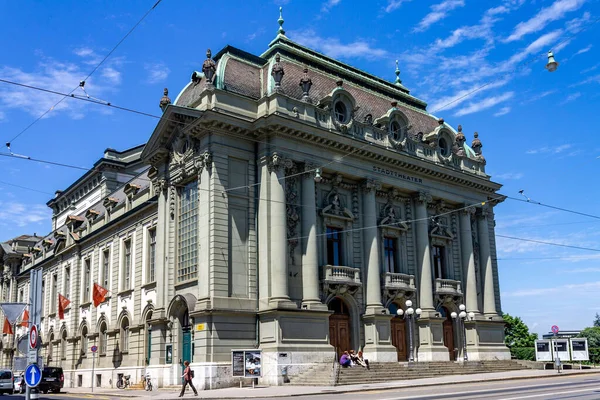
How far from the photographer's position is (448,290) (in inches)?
1763

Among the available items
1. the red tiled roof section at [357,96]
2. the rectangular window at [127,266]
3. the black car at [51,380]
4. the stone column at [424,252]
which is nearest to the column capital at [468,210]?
the stone column at [424,252]

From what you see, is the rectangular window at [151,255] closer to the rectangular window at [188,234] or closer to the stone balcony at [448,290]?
the rectangular window at [188,234]

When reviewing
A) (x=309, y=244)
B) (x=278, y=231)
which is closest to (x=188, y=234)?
(x=278, y=231)

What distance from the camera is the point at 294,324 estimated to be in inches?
1358

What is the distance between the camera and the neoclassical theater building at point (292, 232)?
34.8m

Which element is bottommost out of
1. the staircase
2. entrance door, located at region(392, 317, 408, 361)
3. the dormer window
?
the staircase

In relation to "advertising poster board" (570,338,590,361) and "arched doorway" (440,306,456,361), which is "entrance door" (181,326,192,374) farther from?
"advertising poster board" (570,338,590,361)

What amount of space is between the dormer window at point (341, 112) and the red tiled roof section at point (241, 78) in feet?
16.5

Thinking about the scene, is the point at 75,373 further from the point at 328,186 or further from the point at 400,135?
the point at 400,135

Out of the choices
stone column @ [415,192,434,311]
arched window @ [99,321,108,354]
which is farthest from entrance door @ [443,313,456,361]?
arched window @ [99,321,108,354]

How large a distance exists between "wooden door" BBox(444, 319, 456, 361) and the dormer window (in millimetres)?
15934

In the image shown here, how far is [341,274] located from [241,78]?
13.0m

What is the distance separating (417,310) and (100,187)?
131 feet

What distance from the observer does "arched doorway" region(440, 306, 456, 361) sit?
4509cm
